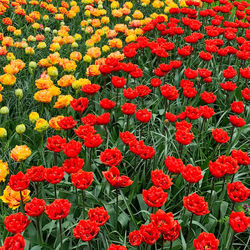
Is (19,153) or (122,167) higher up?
(19,153)

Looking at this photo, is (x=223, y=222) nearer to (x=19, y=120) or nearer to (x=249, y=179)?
(x=249, y=179)

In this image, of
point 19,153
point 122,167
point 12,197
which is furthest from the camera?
point 122,167

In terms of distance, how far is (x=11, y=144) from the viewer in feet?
9.98

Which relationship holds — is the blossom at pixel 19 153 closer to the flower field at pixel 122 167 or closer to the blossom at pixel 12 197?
the flower field at pixel 122 167

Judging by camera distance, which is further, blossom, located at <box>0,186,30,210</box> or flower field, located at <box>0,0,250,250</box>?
blossom, located at <box>0,186,30,210</box>

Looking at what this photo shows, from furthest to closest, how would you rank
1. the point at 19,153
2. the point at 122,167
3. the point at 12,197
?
the point at 122,167 → the point at 19,153 → the point at 12,197

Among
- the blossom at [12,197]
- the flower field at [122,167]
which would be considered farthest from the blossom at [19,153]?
the blossom at [12,197]

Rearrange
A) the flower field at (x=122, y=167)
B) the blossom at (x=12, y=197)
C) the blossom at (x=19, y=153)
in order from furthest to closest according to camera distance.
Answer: the blossom at (x=19, y=153)
the blossom at (x=12, y=197)
the flower field at (x=122, y=167)

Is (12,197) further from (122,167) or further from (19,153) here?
(122,167)

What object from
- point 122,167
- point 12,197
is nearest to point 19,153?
point 12,197

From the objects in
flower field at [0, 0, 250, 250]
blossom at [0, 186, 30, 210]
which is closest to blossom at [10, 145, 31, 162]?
flower field at [0, 0, 250, 250]

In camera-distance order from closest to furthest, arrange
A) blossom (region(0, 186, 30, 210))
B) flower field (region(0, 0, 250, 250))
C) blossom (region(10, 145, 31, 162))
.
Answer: flower field (region(0, 0, 250, 250)) → blossom (region(0, 186, 30, 210)) → blossom (region(10, 145, 31, 162))

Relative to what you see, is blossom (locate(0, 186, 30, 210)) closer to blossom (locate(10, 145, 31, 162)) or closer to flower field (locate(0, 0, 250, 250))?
flower field (locate(0, 0, 250, 250))

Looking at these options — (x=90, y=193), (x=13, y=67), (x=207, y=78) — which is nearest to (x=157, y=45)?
(x=207, y=78)
